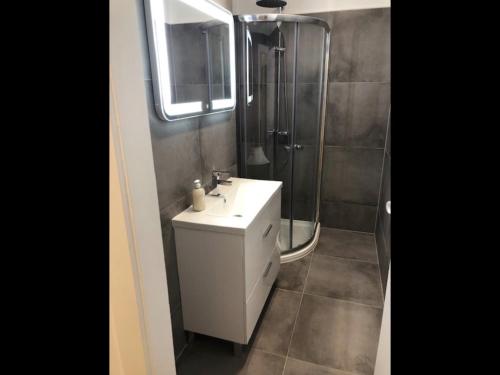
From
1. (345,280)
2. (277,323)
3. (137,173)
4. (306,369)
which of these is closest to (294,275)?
(345,280)

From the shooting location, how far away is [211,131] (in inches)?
72.3

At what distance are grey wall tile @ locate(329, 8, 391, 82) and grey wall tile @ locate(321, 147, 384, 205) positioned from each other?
64 centimetres

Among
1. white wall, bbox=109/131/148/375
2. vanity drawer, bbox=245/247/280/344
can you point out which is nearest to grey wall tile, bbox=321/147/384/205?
vanity drawer, bbox=245/247/280/344

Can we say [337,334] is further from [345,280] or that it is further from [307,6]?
[307,6]

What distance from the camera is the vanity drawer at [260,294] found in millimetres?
1553

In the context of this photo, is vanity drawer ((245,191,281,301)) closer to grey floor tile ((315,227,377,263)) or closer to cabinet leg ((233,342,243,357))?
cabinet leg ((233,342,243,357))

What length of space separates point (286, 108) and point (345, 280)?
142cm

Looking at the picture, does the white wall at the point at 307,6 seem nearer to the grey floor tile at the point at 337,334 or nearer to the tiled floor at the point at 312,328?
the tiled floor at the point at 312,328

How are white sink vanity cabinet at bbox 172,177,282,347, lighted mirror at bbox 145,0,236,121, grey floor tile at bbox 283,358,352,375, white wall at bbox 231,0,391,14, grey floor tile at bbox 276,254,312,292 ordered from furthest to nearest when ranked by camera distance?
white wall at bbox 231,0,391,14, grey floor tile at bbox 276,254,312,292, grey floor tile at bbox 283,358,352,375, white sink vanity cabinet at bbox 172,177,282,347, lighted mirror at bbox 145,0,236,121

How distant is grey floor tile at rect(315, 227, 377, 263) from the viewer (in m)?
2.61

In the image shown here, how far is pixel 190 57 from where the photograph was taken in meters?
1.50

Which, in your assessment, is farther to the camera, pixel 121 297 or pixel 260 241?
pixel 260 241
